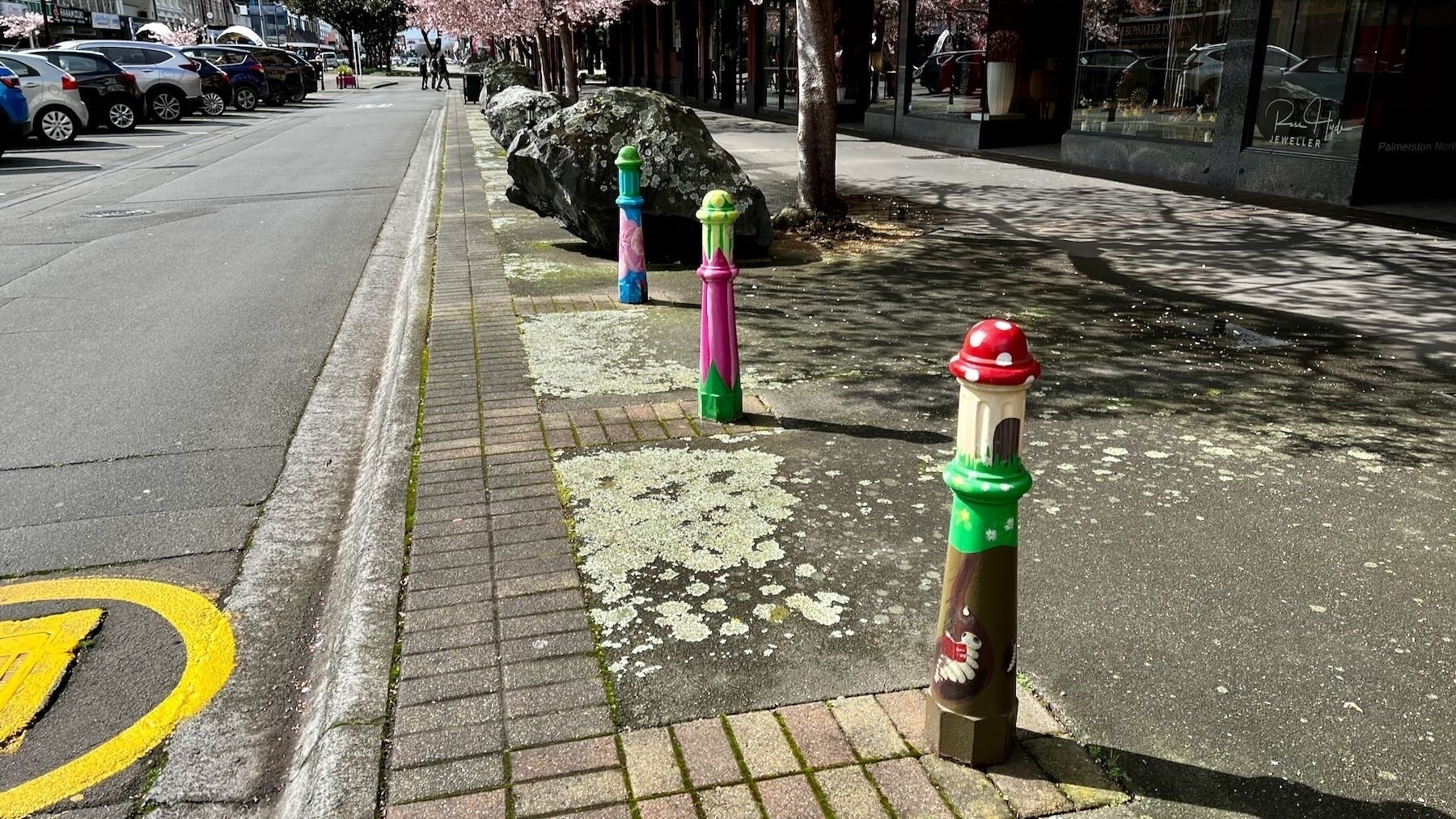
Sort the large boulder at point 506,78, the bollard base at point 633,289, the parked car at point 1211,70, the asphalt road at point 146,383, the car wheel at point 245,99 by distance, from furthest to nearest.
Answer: the car wheel at point 245,99, the large boulder at point 506,78, the parked car at point 1211,70, the bollard base at point 633,289, the asphalt road at point 146,383

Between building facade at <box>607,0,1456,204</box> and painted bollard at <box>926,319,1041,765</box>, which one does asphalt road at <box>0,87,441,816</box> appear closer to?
painted bollard at <box>926,319,1041,765</box>

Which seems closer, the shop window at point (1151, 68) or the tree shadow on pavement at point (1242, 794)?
the tree shadow on pavement at point (1242, 794)

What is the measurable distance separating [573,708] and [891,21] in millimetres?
20657

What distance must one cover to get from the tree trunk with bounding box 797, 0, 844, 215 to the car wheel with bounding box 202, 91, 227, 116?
26.2 m

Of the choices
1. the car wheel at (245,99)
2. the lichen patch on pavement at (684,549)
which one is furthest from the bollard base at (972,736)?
the car wheel at (245,99)

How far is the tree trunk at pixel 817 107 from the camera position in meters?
9.68

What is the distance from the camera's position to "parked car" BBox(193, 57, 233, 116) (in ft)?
100

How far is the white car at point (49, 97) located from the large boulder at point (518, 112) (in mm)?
8885

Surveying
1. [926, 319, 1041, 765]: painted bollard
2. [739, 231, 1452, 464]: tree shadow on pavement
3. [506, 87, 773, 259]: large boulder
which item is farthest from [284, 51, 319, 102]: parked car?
[926, 319, 1041, 765]: painted bollard

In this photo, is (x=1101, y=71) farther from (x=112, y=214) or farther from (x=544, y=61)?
(x=544, y=61)

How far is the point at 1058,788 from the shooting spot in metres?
2.42

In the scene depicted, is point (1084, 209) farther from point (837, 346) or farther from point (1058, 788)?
point (1058, 788)

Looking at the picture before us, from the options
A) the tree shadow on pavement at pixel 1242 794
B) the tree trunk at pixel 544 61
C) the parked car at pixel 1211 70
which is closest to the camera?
the tree shadow on pavement at pixel 1242 794

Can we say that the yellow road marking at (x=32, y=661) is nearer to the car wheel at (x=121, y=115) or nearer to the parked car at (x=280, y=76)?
the car wheel at (x=121, y=115)
